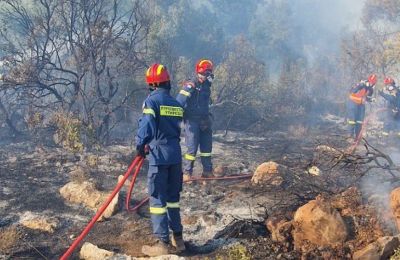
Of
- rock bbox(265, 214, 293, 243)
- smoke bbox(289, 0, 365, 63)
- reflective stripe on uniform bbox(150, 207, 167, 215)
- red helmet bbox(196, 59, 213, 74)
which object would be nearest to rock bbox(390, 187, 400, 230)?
rock bbox(265, 214, 293, 243)

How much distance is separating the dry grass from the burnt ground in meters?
0.02

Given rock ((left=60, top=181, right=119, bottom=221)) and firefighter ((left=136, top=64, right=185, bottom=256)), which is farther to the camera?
rock ((left=60, top=181, right=119, bottom=221))

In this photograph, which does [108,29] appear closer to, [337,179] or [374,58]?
[337,179]

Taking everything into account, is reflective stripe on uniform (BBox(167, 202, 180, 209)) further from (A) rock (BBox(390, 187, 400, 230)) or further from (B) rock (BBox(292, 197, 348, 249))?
(A) rock (BBox(390, 187, 400, 230))

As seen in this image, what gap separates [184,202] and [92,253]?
2057mm

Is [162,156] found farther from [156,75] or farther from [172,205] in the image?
A: [156,75]

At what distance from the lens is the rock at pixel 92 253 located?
13.6 ft

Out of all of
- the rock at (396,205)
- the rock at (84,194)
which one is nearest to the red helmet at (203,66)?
the rock at (84,194)

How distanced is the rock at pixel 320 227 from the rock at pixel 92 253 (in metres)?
2.03

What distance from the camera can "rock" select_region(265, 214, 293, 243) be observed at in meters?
4.32

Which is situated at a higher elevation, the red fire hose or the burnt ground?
the red fire hose

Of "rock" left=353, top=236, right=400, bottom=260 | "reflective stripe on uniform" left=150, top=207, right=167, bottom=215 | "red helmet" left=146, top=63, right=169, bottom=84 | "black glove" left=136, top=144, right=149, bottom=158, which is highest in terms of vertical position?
"red helmet" left=146, top=63, right=169, bottom=84

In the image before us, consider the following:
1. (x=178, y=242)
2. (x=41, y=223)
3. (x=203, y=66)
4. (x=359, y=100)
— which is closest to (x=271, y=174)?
(x=203, y=66)

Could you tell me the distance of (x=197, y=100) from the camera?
6949 mm
